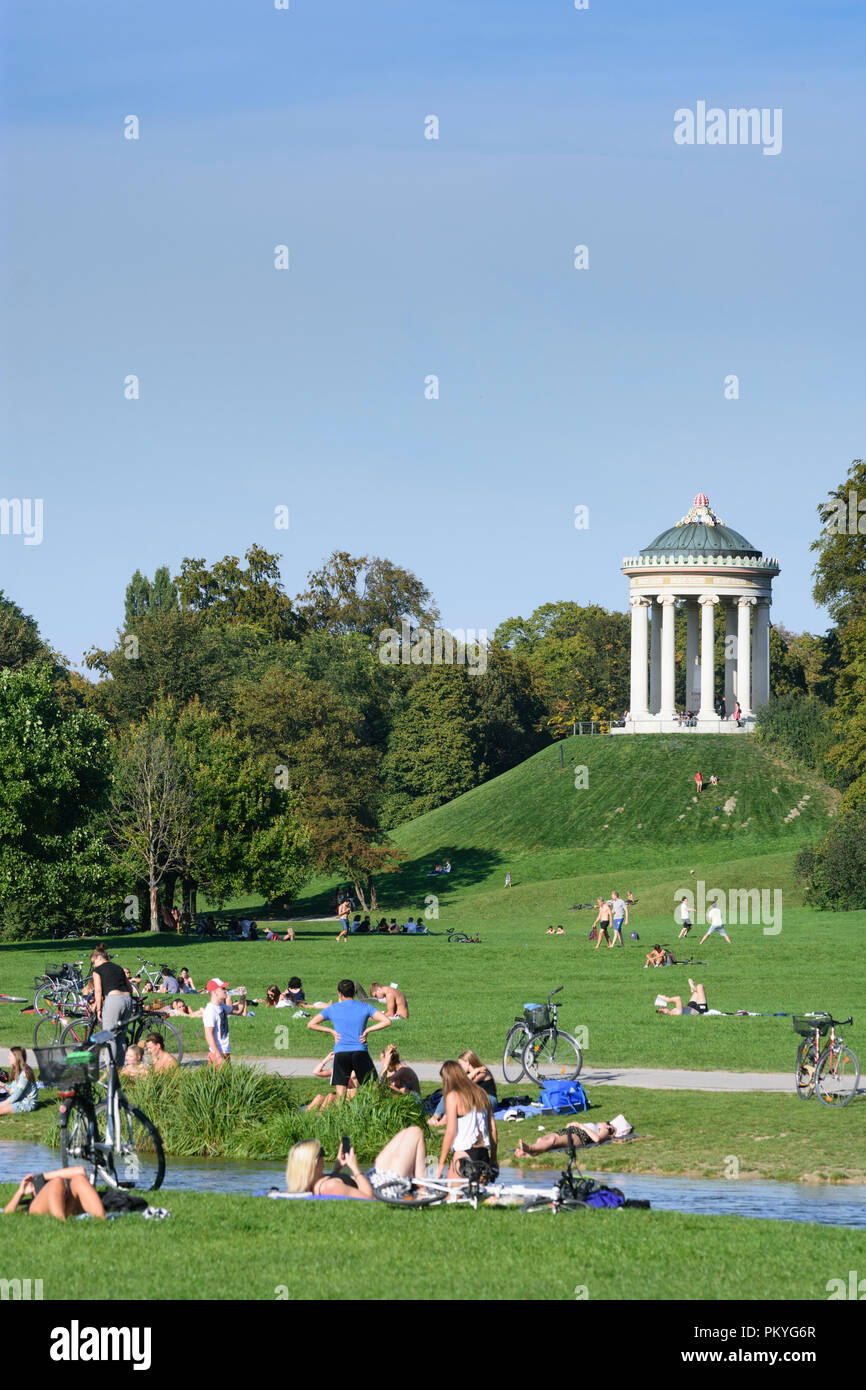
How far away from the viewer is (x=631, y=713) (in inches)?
4321

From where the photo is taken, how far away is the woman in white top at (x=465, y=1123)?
662 inches

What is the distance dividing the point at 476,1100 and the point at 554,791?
80.7 meters

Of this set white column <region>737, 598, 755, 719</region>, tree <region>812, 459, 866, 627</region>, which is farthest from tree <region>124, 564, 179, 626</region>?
tree <region>812, 459, 866, 627</region>

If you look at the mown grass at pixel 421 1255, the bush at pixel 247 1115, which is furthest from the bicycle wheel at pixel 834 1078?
the mown grass at pixel 421 1255

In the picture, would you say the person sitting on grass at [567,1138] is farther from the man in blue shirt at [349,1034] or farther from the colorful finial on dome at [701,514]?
the colorful finial on dome at [701,514]

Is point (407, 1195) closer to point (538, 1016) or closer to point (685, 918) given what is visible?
point (538, 1016)

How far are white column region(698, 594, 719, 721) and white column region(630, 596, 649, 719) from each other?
3640mm

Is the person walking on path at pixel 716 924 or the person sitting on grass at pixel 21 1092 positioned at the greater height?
the person walking on path at pixel 716 924

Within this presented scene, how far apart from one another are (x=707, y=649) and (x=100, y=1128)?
305ft

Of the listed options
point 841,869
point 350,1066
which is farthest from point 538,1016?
point 841,869

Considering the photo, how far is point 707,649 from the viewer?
4225 inches

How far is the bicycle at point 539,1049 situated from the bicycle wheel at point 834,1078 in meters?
3.13

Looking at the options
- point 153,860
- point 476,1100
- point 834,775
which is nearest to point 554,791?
point 834,775
